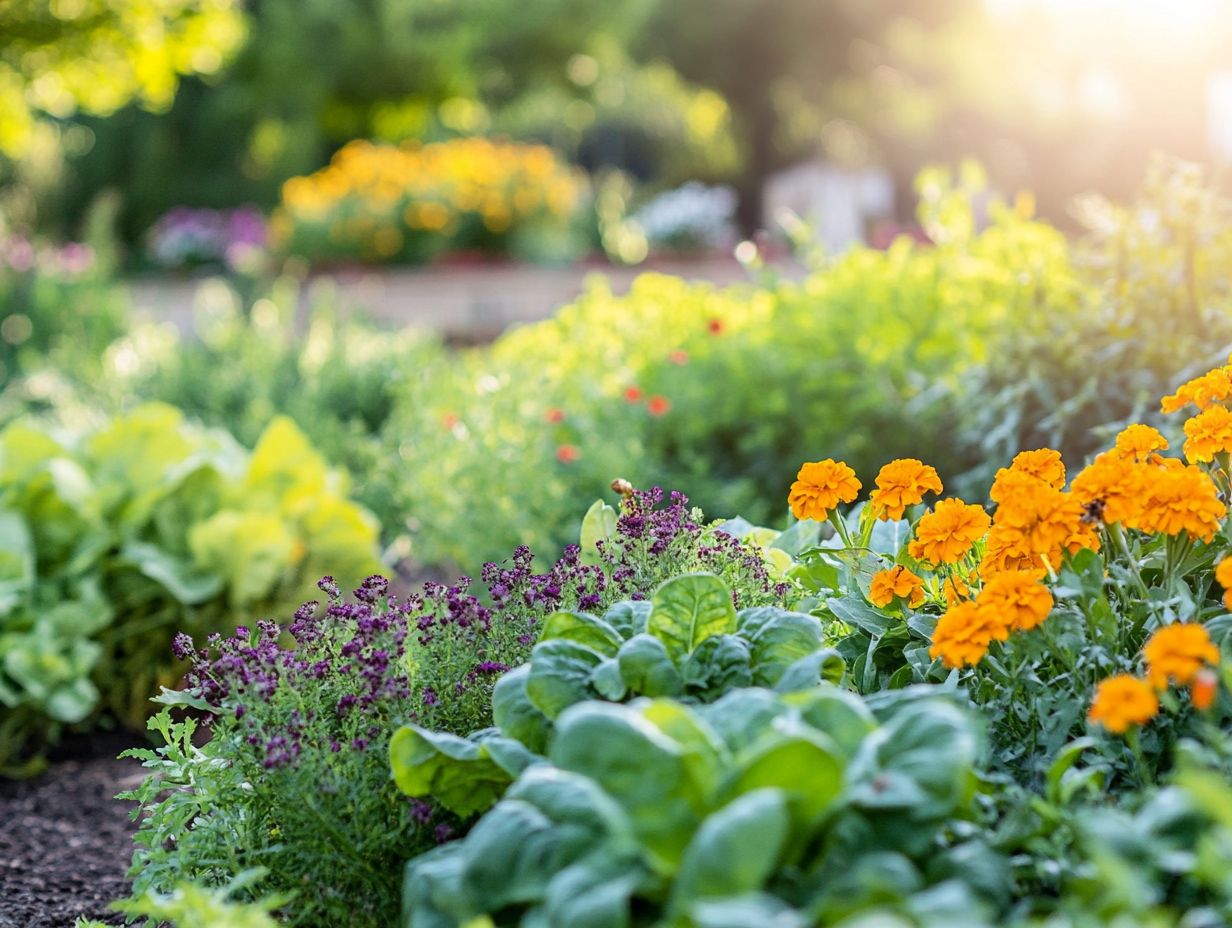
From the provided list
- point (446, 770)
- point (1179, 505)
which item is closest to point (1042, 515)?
point (1179, 505)

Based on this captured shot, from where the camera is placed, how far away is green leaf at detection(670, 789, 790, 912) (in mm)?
1221

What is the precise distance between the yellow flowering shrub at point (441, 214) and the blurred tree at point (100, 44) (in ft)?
12.5

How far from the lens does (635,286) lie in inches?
211

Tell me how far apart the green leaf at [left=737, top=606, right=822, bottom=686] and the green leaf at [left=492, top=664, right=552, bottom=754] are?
312mm

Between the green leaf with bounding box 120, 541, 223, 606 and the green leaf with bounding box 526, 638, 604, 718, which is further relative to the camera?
the green leaf with bounding box 120, 541, 223, 606

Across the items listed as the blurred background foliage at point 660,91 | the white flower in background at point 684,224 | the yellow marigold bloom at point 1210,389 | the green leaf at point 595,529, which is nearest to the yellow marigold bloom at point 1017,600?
the yellow marigold bloom at point 1210,389

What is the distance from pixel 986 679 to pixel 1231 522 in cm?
42

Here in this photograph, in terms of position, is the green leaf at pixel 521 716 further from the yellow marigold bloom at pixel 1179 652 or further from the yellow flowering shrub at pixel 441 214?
the yellow flowering shrub at pixel 441 214

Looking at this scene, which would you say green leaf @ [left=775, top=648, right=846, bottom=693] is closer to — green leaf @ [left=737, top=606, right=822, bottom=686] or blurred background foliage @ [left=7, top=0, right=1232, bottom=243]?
green leaf @ [left=737, top=606, right=822, bottom=686]

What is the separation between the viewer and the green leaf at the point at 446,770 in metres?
1.68

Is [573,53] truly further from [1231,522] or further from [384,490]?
[1231,522]

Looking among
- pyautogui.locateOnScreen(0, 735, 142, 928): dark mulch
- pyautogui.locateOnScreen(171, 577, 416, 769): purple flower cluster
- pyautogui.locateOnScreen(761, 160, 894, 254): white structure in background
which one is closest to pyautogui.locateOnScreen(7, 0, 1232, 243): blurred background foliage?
pyautogui.locateOnScreen(761, 160, 894, 254): white structure in background

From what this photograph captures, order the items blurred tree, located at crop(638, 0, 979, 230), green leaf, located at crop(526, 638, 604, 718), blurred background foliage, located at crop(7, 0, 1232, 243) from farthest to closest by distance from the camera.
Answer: blurred tree, located at crop(638, 0, 979, 230)
blurred background foliage, located at crop(7, 0, 1232, 243)
green leaf, located at crop(526, 638, 604, 718)

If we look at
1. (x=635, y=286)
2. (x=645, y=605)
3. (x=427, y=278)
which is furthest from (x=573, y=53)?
(x=645, y=605)
